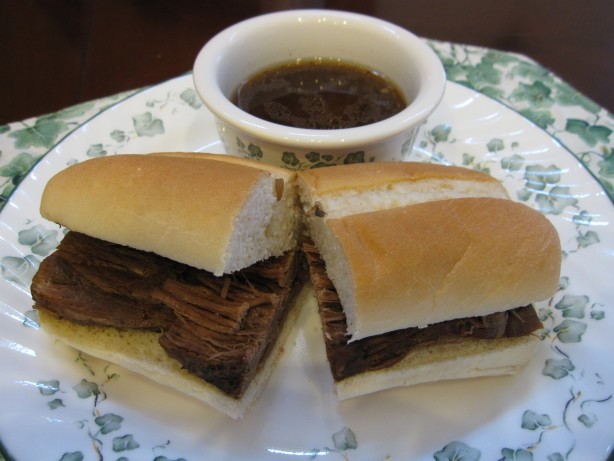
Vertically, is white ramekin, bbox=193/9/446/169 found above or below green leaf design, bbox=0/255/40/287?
above

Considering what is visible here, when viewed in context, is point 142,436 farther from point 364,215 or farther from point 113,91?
point 113,91

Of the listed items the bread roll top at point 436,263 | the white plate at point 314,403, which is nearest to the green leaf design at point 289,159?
the bread roll top at point 436,263

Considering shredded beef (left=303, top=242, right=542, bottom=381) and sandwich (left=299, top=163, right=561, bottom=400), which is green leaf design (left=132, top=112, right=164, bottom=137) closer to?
sandwich (left=299, top=163, right=561, bottom=400)

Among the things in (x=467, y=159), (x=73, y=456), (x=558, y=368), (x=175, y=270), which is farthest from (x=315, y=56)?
(x=73, y=456)

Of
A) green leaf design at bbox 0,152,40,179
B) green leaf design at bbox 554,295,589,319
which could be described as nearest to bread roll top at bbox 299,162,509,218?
green leaf design at bbox 554,295,589,319

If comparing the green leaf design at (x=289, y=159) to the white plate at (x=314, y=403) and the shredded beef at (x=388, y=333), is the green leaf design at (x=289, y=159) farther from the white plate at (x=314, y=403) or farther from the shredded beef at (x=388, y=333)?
the white plate at (x=314, y=403)

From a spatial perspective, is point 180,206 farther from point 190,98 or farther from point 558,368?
point 558,368
